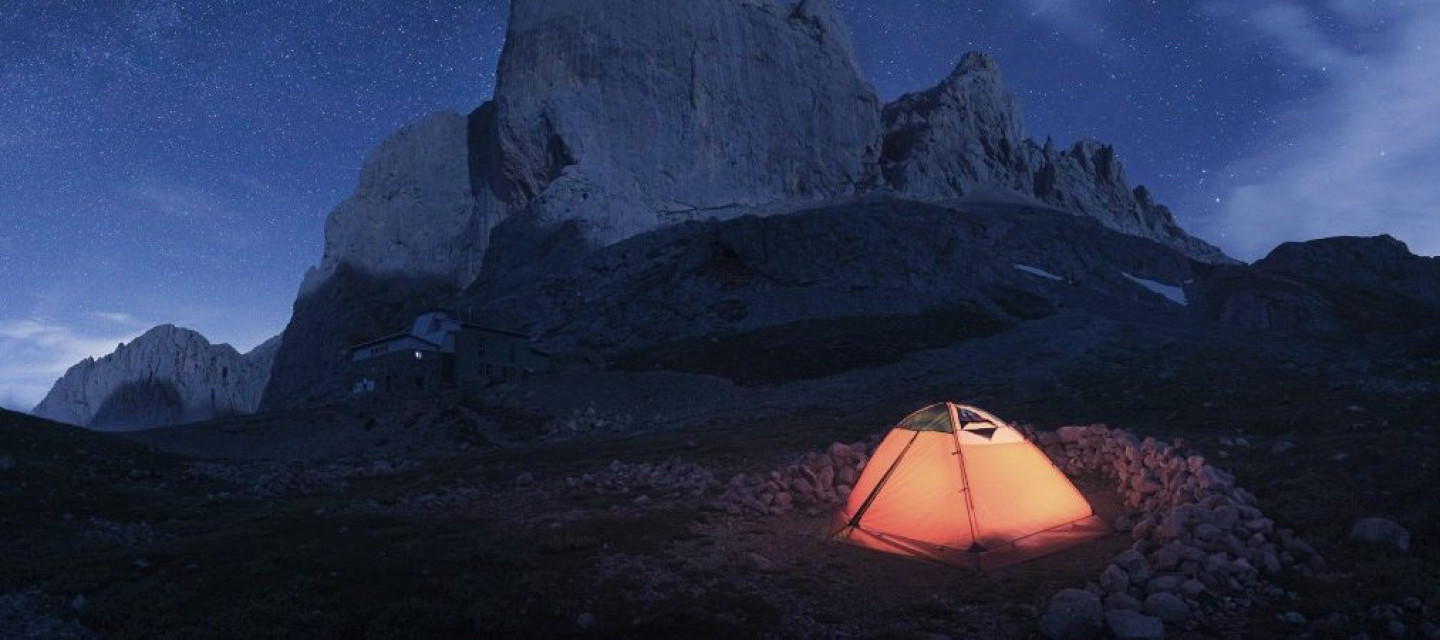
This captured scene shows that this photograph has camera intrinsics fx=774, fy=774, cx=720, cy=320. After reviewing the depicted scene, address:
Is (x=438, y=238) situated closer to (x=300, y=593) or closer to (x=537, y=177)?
(x=537, y=177)

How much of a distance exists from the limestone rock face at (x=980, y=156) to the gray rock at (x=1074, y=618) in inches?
5879

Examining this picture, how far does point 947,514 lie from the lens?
1191cm

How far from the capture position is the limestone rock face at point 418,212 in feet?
461

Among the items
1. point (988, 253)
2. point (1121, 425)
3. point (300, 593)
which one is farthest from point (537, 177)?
point (300, 593)

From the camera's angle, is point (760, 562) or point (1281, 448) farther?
point (1281, 448)

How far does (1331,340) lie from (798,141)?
3544 inches

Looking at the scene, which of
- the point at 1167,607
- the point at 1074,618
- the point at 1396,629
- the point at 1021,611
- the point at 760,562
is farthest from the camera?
the point at 760,562

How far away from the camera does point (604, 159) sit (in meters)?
125

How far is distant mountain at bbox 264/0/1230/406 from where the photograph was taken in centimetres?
12388

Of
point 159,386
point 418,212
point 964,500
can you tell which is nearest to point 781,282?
point 964,500

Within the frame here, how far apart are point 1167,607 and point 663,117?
131523 millimetres

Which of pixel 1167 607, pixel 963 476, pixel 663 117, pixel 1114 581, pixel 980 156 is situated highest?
pixel 980 156

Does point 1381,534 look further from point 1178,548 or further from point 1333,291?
point 1333,291

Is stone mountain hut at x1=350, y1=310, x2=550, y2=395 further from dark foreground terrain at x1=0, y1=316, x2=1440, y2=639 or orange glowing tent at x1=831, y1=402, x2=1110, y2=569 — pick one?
orange glowing tent at x1=831, y1=402, x2=1110, y2=569
